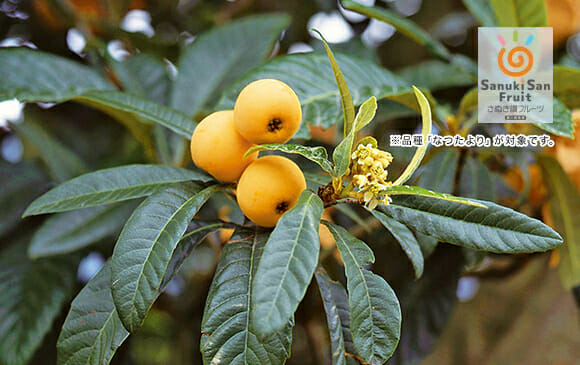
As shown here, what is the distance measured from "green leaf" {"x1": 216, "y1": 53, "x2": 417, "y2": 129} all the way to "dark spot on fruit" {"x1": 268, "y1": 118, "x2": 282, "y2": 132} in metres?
0.14

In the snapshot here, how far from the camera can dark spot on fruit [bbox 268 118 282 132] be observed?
47 cm

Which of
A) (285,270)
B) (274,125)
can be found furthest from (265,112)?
(285,270)

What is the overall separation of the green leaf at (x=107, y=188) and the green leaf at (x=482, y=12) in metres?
0.57

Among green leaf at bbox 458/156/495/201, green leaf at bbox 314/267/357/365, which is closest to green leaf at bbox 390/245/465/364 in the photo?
green leaf at bbox 458/156/495/201

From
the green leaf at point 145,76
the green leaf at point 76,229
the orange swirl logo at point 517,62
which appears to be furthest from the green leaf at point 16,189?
the orange swirl logo at point 517,62

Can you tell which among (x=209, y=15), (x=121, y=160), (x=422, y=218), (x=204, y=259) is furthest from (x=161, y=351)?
(x=422, y=218)

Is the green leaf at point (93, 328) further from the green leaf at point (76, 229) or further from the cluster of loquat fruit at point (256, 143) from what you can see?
the green leaf at point (76, 229)

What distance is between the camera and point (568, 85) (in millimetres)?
748

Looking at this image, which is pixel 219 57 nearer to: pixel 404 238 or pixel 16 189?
pixel 16 189

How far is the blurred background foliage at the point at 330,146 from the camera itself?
2.84 ft

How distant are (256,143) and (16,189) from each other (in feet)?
2.12

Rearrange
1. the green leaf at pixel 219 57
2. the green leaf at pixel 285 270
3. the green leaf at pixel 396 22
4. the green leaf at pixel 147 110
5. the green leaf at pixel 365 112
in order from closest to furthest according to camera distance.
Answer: the green leaf at pixel 285 270 → the green leaf at pixel 365 112 → the green leaf at pixel 147 110 → the green leaf at pixel 396 22 → the green leaf at pixel 219 57

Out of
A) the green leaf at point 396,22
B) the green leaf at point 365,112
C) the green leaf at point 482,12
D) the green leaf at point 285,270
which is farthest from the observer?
the green leaf at point 482,12

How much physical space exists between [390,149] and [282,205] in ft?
1.80
